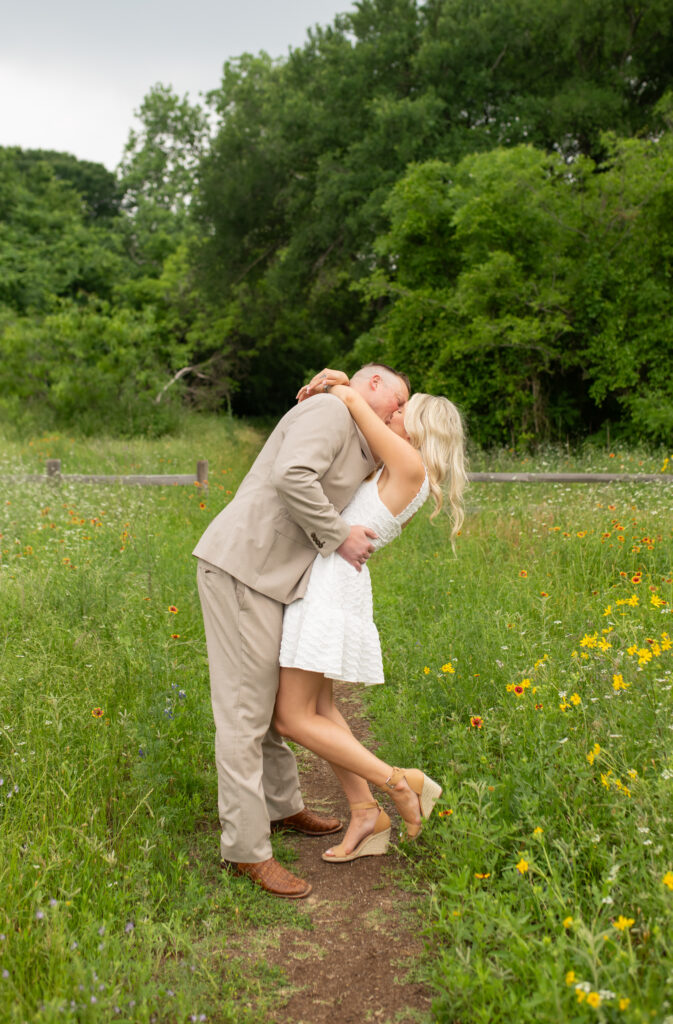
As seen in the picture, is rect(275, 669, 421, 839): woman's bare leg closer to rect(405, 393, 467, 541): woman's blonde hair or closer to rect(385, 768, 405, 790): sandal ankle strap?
rect(385, 768, 405, 790): sandal ankle strap

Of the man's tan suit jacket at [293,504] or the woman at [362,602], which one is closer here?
the man's tan suit jacket at [293,504]

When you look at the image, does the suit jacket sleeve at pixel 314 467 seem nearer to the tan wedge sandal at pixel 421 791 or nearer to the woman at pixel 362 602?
the woman at pixel 362 602

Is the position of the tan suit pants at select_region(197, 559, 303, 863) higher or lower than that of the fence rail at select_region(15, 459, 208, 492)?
higher

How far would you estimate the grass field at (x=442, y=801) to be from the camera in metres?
2.39

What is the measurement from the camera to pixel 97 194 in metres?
46.1

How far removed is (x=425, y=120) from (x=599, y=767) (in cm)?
2083

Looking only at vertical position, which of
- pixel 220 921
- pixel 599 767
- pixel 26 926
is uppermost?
pixel 599 767

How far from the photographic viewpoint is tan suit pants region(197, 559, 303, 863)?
317cm

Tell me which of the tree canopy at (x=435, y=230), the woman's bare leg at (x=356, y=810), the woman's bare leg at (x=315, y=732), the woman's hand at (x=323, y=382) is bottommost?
the woman's bare leg at (x=356, y=810)

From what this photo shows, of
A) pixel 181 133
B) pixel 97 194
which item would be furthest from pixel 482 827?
pixel 181 133

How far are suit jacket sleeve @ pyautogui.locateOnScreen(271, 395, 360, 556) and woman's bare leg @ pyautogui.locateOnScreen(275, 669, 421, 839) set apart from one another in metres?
0.54

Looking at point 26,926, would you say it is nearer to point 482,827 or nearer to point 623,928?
point 482,827

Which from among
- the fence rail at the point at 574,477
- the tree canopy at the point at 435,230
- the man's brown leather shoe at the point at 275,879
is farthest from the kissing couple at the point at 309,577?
the tree canopy at the point at 435,230

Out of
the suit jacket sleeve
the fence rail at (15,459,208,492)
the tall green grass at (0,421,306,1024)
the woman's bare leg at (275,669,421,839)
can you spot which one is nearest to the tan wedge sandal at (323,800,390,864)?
the woman's bare leg at (275,669,421,839)
